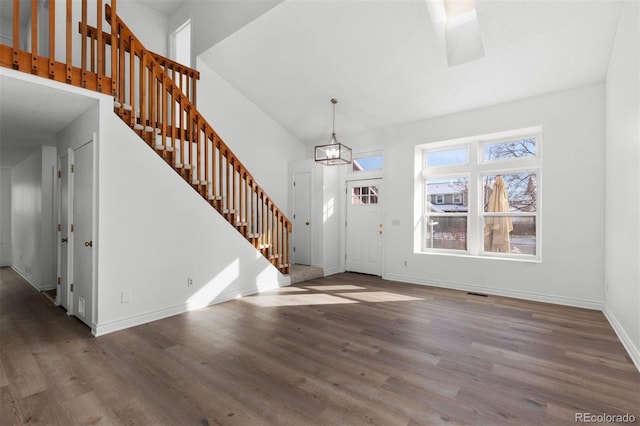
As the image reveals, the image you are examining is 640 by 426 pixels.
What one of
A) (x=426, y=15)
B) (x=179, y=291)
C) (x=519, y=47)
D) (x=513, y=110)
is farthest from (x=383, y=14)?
(x=179, y=291)

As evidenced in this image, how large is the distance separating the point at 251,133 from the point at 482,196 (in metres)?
4.42

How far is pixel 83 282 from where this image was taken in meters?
3.61

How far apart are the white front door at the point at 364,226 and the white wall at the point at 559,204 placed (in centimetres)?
137

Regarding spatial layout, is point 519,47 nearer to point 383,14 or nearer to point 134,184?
point 383,14

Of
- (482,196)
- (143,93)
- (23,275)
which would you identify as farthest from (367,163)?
(23,275)

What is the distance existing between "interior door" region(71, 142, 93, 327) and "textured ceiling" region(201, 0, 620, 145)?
106 inches

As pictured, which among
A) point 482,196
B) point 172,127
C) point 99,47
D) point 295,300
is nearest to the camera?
point 99,47

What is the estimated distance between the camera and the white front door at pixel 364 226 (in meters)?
6.32

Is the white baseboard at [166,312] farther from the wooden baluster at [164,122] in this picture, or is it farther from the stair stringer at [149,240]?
the wooden baluster at [164,122]

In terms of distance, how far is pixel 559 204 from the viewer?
172 inches

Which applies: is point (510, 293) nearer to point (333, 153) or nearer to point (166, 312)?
point (333, 153)

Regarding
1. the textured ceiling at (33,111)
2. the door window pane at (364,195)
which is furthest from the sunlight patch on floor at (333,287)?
the textured ceiling at (33,111)

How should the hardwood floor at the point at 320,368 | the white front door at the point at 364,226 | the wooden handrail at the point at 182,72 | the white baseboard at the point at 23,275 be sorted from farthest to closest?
the white front door at the point at 364,226, the white baseboard at the point at 23,275, the wooden handrail at the point at 182,72, the hardwood floor at the point at 320,368

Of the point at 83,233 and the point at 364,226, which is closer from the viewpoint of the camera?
the point at 83,233
